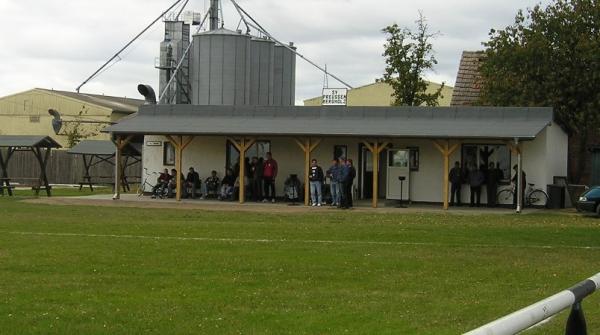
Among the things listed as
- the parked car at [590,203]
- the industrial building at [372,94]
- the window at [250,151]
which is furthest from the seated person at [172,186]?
the industrial building at [372,94]

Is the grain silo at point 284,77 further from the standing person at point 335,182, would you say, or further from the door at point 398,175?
the standing person at point 335,182

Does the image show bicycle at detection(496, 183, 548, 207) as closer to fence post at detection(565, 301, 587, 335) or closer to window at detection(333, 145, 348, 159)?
window at detection(333, 145, 348, 159)

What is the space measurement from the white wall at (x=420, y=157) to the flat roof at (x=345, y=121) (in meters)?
0.73

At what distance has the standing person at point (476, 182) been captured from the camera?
3250cm

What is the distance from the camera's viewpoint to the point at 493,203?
33.0 m

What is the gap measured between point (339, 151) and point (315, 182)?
9.65 ft

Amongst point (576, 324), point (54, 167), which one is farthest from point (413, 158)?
point (576, 324)

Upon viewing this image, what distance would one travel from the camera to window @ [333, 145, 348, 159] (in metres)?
35.1

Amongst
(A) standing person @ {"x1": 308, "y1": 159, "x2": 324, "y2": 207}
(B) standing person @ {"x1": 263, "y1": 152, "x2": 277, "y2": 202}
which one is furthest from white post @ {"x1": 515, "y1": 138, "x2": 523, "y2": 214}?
(B) standing person @ {"x1": 263, "y1": 152, "x2": 277, "y2": 202}

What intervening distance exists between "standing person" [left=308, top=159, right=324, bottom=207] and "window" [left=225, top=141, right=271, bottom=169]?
3.68m

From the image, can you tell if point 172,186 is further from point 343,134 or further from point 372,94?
point 372,94

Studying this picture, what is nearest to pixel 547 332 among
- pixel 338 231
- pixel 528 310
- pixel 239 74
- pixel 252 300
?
pixel 252 300

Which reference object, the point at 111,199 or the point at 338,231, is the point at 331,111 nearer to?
the point at 111,199

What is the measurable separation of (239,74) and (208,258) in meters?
33.5
